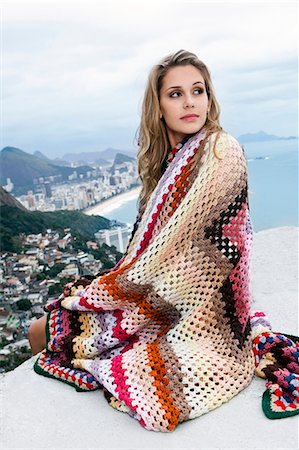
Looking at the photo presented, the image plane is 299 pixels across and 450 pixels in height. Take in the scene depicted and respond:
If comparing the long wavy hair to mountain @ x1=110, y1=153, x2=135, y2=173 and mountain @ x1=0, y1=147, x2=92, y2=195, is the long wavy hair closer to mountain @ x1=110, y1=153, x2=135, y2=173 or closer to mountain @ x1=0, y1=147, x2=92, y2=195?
mountain @ x1=110, y1=153, x2=135, y2=173

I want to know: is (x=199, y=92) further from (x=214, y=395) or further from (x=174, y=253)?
(x=214, y=395)

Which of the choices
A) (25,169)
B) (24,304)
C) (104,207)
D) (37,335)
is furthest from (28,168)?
(37,335)

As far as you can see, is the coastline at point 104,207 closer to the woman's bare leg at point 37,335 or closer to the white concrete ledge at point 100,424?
the woman's bare leg at point 37,335

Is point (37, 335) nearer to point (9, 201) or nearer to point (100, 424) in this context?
point (100, 424)

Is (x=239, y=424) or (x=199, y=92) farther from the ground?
(x=199, y=92)

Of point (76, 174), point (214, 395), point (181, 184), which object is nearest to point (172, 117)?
point (181, 184)

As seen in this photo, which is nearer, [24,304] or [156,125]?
[156,125]
